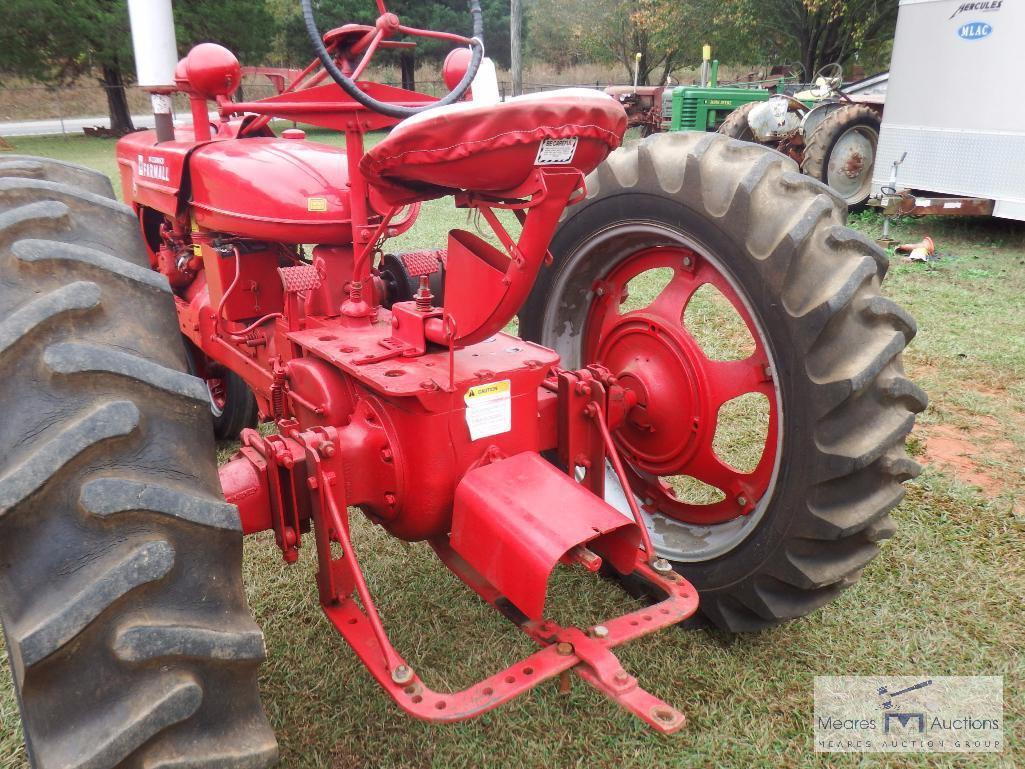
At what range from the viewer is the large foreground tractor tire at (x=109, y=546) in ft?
4.10

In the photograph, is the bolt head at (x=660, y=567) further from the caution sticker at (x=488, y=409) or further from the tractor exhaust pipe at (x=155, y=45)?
the tractor exhaust pipe at (x=155, y=45)

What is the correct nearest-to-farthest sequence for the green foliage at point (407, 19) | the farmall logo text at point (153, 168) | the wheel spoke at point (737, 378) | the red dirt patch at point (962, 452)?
1. the wheel spoke at point (737, 378)
2. the farmall logo text at point (153, 168)
3. the red dirt patch at point (962, 452)
4. the green foliage at point (407, 19)

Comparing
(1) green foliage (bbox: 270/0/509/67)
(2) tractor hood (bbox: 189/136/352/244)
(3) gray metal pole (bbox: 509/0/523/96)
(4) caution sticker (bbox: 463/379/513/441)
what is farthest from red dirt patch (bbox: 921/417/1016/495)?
(1) green foliage (bbox: 270/0/509/67)

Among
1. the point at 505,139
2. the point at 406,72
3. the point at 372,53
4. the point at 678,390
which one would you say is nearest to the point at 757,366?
the point at 678,390

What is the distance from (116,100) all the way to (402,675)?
93.8 feet

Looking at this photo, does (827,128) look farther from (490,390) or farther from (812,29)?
(812,29)

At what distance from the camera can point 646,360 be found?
254 cm

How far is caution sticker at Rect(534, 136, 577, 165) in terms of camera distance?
1.54m

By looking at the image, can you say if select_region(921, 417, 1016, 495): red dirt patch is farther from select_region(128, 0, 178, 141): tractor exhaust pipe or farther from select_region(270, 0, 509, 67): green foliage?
select_region(270, 0, 509, 67): green foliage

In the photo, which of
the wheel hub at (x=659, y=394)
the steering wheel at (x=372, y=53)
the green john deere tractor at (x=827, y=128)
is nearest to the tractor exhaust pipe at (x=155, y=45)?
the steering wheel at (x=372, y=53)

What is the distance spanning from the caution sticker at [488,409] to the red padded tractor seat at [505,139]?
0.51m

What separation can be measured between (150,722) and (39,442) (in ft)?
1.63

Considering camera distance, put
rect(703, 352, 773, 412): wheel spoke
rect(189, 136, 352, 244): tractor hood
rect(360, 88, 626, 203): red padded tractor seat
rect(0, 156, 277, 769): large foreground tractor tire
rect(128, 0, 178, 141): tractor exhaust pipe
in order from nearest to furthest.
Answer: rect(0, 156, 277, 769): large foreground tractor tire
rect(360, 88, 626, 203): red padded tractor seat
rect(703, 352, 773, 412): wheel spoke
rect(189, 136, 352, 244): tractor hood
rect(128, 0, 178, 141): tractor exhaust pipe

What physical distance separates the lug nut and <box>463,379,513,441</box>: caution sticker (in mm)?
566
